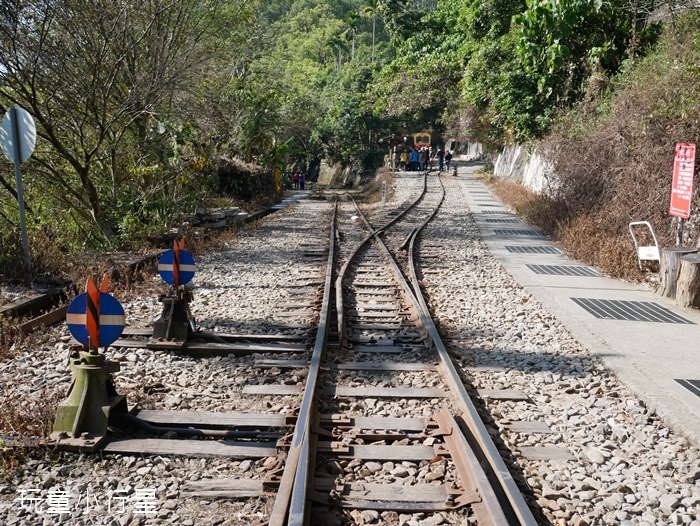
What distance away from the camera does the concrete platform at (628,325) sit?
4984mm

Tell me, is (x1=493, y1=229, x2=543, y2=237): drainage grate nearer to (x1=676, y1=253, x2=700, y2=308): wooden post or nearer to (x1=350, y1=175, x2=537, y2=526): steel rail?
(x1=676, y1=253, x2=700, y2=308): wooden post

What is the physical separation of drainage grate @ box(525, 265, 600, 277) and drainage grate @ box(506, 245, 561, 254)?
1.49 metres

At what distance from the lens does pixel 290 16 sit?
346 ft

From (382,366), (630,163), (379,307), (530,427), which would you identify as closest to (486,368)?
(382,366)

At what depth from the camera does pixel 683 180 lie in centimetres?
891

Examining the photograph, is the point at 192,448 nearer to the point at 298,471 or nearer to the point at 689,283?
the point at 298,471

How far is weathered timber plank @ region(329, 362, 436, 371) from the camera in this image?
221 inches

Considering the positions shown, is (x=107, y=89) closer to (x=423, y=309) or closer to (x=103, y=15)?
(x=103, y=15)

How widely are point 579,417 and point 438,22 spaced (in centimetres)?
3479

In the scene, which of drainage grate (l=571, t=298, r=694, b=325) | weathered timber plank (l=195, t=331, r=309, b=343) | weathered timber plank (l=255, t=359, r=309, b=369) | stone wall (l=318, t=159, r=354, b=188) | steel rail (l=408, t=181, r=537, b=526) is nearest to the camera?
steel rail (l=408, t=181, r=537, b=526)

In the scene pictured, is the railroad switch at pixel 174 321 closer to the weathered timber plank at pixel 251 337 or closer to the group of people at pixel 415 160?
the weathered timber plank at pixel 251 337

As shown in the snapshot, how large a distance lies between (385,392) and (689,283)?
17.1ft

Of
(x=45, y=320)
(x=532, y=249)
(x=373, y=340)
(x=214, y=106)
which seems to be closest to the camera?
(x=373, y=340)

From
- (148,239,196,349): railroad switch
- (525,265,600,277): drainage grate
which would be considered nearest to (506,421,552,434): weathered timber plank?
(148,239,196,349): railroad switch
